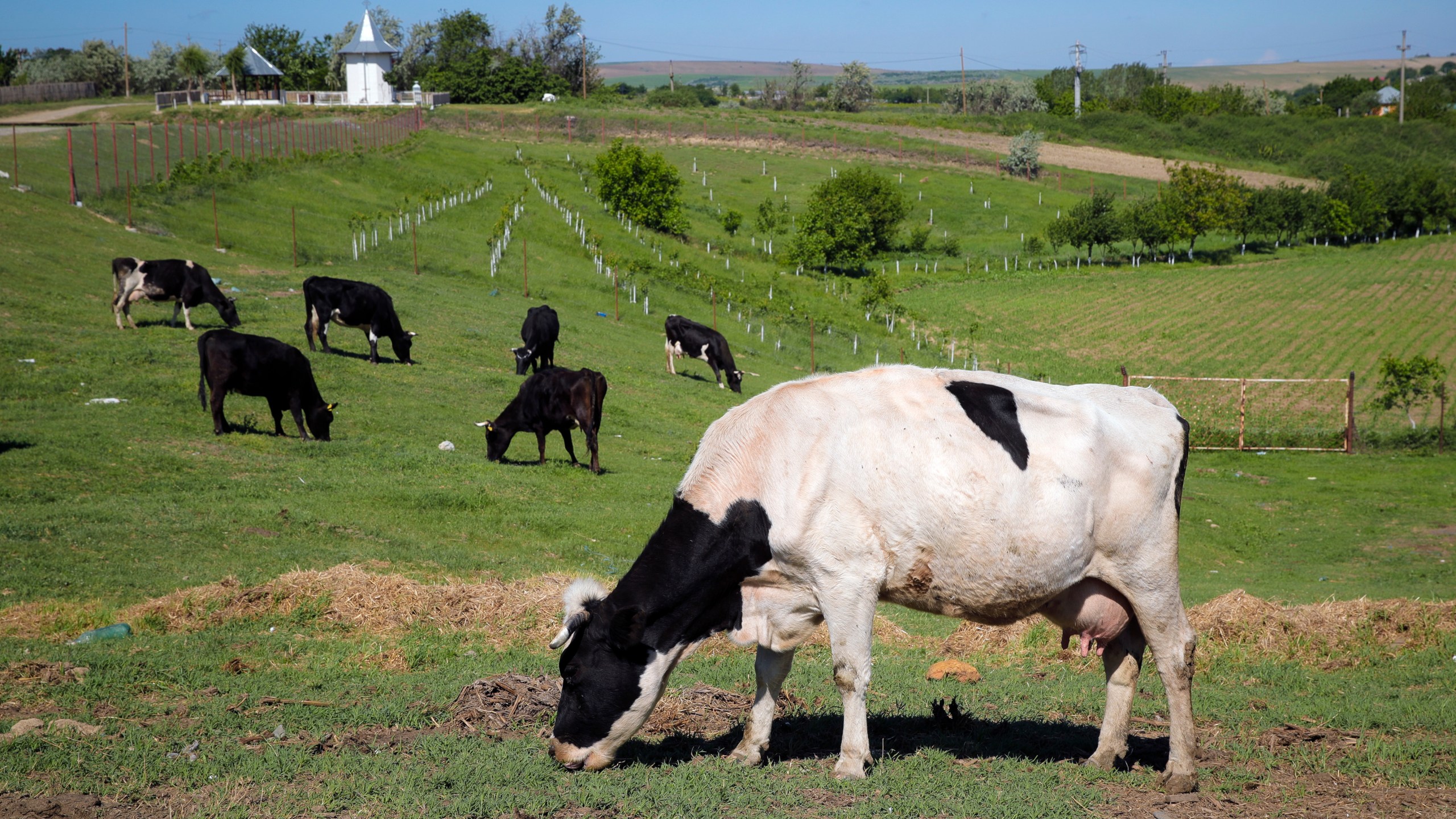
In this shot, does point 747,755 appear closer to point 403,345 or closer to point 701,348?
point 403,345

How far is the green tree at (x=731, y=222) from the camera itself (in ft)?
239

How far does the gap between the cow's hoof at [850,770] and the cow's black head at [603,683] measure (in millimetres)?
1279

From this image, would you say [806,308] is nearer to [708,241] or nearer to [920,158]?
[708,241]

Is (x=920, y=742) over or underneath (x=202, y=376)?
underneath

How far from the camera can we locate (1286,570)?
787 inches

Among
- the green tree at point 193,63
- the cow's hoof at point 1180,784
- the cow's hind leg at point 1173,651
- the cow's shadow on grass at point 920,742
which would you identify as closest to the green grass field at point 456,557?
the cow's shadow on grass at point 920,742

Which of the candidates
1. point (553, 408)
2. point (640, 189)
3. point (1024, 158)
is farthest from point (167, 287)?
point (1024, 158)

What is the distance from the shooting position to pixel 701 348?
34.8 m

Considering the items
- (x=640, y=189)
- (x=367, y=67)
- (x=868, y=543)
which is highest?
(x=367, y=67)

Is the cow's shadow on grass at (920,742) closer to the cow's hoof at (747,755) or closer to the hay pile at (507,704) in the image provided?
the cow's hoof at (747,755)

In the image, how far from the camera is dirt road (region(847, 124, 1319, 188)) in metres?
109

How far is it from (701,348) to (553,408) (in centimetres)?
1354

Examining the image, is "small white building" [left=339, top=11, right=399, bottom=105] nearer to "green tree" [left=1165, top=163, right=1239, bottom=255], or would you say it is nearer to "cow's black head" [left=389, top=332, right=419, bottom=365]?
"green tree" [left=1165, top=163, right=1239, bottom=255]

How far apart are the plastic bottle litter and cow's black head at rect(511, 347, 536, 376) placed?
729 inches
